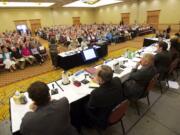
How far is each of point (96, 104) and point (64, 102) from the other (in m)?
0.53

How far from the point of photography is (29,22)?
17.0 m

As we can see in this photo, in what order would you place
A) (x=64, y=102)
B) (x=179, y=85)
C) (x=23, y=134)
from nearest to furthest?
(x=23, y=134)
(x=64, y=102)
(x=179, y=85)

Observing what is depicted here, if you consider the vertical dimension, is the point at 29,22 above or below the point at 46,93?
above

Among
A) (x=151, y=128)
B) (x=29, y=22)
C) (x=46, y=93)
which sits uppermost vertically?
(x=29, y=22)

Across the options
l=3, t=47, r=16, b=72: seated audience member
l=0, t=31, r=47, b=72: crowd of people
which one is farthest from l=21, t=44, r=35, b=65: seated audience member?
l=3, t=47, r=16, b=72: seated audience member

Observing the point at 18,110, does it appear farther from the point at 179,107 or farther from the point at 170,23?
the point at 170,23

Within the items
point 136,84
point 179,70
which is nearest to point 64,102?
point 136,84

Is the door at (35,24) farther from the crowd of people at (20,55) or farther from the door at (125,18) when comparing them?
the crowd of people at (20,55)

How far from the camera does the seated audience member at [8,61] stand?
5.44 meters

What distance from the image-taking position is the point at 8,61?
5477 millimetres

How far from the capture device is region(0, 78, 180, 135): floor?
2.21 meters

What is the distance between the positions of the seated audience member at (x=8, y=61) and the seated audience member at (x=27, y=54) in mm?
551

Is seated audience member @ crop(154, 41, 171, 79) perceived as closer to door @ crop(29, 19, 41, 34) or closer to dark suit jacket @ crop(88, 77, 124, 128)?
dark suit jacket @ crop(88, 77, 124, 128)

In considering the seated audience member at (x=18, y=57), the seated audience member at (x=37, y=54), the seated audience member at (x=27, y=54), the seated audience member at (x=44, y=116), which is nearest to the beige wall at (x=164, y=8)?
the seated audience member at (x=37, y=54)
